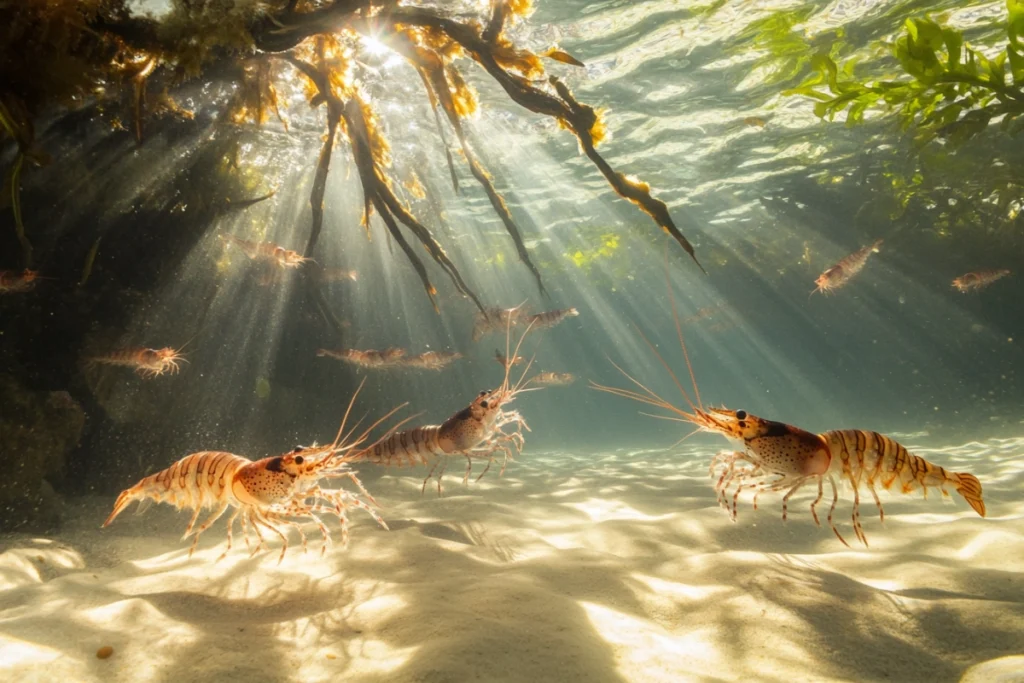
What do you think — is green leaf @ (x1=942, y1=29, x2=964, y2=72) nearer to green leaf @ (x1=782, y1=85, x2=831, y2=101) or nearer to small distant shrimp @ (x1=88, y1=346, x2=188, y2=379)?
green leaf @ (x1=782, y1=85, x2=831, y2=101)

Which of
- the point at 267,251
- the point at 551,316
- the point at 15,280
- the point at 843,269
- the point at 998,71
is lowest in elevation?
the point at 551,316

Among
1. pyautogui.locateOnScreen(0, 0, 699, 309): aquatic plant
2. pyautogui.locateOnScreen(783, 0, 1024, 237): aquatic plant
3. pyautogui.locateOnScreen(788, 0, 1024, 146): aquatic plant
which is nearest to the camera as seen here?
pyautogui.locateOnScreen(0, 0, 699, 309): aquatic plant

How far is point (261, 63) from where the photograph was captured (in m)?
6.25

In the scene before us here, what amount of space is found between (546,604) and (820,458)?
95.1 inches

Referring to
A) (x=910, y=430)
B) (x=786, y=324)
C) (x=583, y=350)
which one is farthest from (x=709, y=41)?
(x=583, y=350)

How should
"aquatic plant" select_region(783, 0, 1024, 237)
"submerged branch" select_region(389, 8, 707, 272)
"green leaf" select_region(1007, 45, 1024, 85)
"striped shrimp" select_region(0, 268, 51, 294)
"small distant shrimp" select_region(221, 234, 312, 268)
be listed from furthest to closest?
"small distant shrimp" select_region(221, 234, 312, 268), "striped shrimp" select_region(0, 268, 51, 294), "aquatic plant" select_region(783, 0, 1024, 237), "green leaf" select_region(1007, 45, 1024, 85), "submerged branch" select_region(389, 8, 707, 272)

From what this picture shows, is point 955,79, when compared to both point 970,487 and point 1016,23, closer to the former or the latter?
point 1016,23

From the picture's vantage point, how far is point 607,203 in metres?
22.5

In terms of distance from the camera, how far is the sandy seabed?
2193mm

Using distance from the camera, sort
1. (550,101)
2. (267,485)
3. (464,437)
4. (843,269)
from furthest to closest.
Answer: (843,269) → (464,437) → (550,101) → (267,485)

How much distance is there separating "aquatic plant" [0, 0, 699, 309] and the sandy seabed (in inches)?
111

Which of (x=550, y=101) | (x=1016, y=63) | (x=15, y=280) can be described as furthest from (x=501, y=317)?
(x=1016, y=63)

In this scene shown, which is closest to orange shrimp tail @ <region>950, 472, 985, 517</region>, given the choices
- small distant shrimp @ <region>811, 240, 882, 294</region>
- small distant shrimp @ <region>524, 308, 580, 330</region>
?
small distant shrimp @ <region>811, 240, 882, 294</region>

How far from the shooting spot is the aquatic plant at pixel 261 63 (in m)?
3.83
